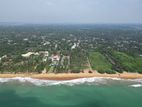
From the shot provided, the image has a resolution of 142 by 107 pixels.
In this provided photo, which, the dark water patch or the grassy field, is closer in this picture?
the dark water patch

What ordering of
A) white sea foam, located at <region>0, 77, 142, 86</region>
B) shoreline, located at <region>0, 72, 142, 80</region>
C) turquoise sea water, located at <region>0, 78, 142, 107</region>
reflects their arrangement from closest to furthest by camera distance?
turquoise sea water, located at <region>0, 78, 142, 107</region>
white sea foam, located at <region>0, 77, 142, 86</region>
shoreline, located at <region>0, 72, 142, 80</region>

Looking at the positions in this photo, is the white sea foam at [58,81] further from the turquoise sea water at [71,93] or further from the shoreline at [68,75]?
the shoreline at [68,75]

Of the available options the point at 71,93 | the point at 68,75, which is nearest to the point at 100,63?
the point at 68,75

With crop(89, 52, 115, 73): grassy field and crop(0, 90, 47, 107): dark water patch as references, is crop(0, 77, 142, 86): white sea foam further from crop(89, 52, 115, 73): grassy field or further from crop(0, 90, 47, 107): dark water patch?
crop(0, 90, 47, 107): dark water patch

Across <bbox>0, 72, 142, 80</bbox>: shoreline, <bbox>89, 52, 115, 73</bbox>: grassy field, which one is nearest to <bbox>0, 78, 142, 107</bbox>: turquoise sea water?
<bbox>0, 72, 142, 80</bbox>: shoreline

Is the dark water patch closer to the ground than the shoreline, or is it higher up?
closer to the ground

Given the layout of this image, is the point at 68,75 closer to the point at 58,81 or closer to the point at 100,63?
the point at 58,81

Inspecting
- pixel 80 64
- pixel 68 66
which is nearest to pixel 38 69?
pixel 68 66
